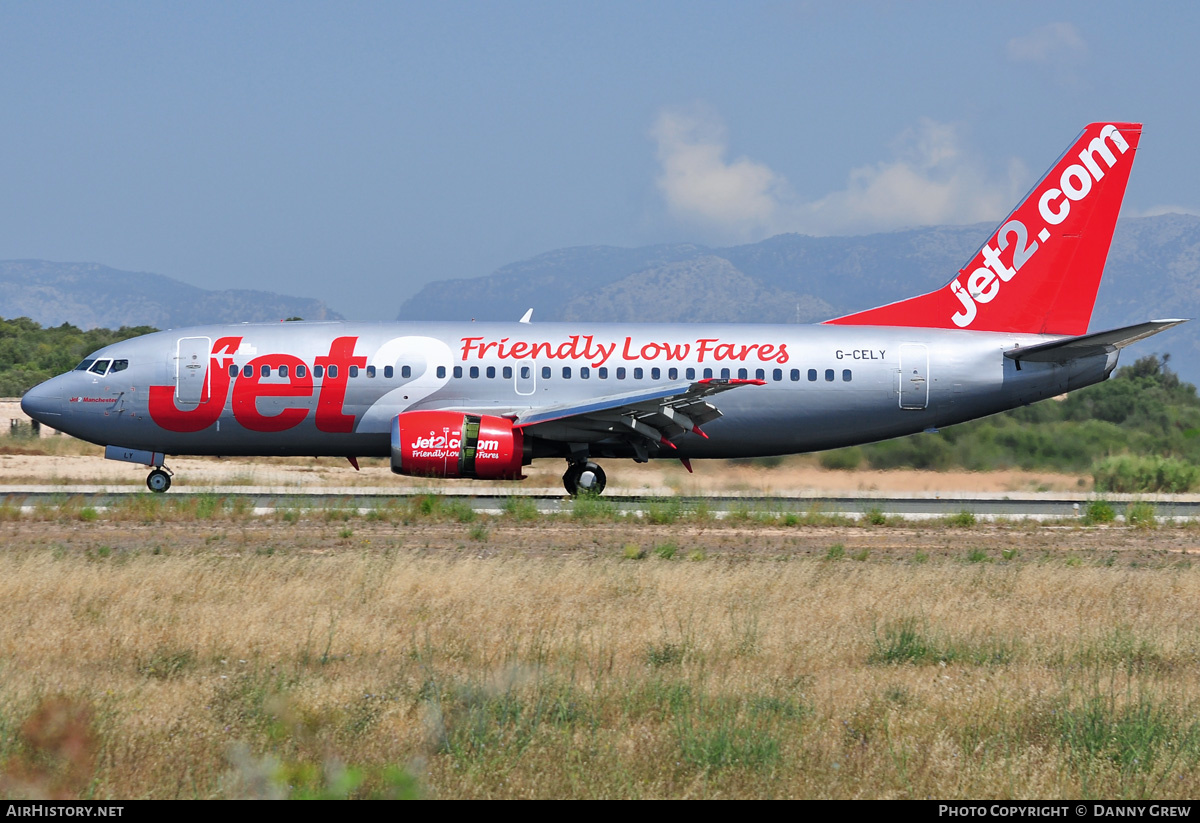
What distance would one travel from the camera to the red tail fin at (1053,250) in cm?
2673

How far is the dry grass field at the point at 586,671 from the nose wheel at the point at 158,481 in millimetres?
7941

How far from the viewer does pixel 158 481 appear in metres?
25.1

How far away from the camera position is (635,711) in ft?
26.3

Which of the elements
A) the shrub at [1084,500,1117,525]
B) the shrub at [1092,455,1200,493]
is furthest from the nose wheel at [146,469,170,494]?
the shrub at [1092,455,1200,493]

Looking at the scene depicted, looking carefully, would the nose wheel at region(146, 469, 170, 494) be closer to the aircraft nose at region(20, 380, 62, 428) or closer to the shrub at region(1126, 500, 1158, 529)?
the aircraft nose at region(20, 380, 62, 428)

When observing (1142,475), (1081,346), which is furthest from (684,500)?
(1142,475)

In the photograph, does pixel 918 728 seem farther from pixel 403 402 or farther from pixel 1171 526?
pixel 403 402

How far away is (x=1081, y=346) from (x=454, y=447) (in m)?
13.3

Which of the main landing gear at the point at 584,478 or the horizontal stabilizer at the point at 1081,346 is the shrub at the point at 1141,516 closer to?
the horizontal stabilizer at the point at 1081,346

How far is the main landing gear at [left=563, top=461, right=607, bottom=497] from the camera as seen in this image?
25.0m

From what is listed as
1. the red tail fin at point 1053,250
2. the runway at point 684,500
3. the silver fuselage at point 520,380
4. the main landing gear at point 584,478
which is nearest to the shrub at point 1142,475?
the runway at point 684,500

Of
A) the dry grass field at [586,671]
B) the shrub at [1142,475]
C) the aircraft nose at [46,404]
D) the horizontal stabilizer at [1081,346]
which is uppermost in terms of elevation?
the horizontal stabilizer at [1081,346]

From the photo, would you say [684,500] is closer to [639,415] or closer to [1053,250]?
[639,415]
